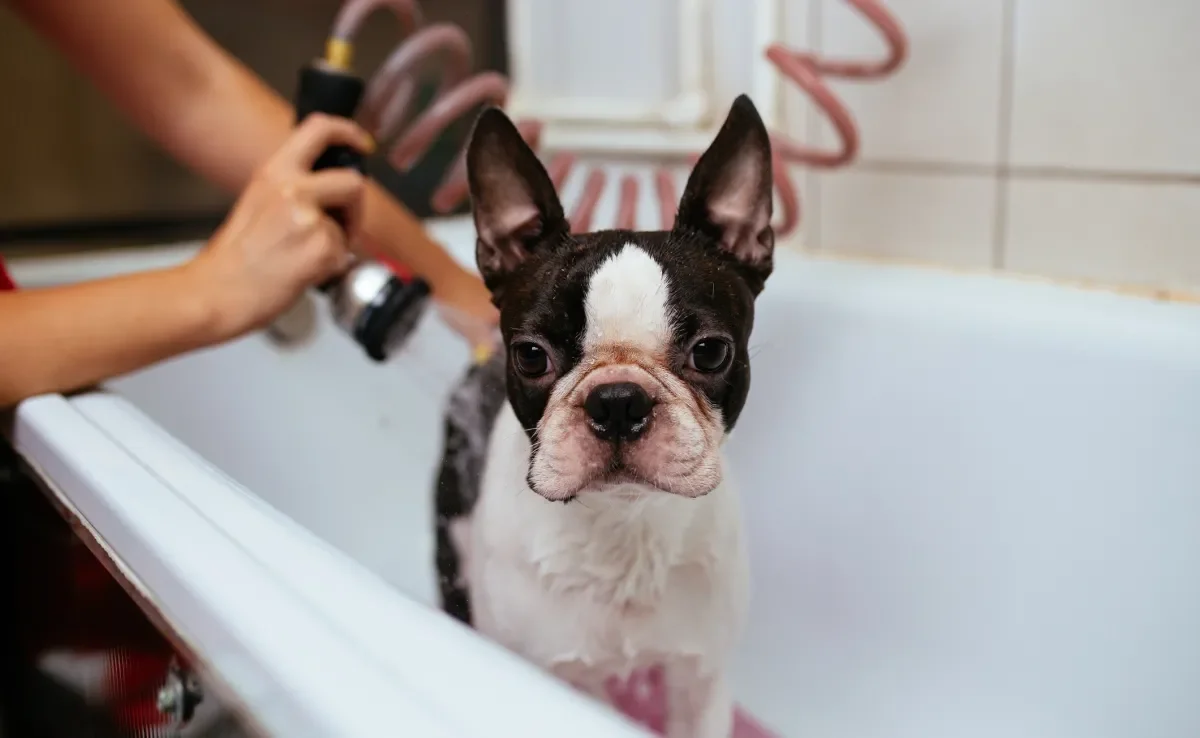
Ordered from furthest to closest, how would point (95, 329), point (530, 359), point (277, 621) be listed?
1. point (95, 329)
2. point (530, 359)
3. point (277, 621)

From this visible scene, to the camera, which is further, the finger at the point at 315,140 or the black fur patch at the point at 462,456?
the finger at the point at 315,140

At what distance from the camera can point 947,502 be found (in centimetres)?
101

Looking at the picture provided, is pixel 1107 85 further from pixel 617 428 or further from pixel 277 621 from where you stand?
pixel 277 621

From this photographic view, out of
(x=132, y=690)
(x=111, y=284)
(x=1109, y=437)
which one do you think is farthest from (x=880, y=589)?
(x=111, y=284)

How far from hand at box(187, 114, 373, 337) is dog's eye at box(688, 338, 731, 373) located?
1.55 ft

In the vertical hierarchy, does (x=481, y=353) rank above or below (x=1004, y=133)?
below

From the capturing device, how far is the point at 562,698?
1.47ft

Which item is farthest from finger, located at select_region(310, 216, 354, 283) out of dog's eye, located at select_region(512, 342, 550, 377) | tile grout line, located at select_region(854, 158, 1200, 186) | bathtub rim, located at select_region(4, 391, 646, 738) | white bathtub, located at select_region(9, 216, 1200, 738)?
tile grout line, located at select_region(854, 158, 1200, 186)

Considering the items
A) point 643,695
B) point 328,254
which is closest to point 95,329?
point 328,254

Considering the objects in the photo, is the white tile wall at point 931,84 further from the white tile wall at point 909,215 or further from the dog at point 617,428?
the dog at point 617,428

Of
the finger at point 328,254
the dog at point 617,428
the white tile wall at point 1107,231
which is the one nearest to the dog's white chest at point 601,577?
the dog at point 617,428

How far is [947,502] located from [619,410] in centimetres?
57

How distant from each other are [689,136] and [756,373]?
24.1 inches

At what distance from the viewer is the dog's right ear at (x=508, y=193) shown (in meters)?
0.61
